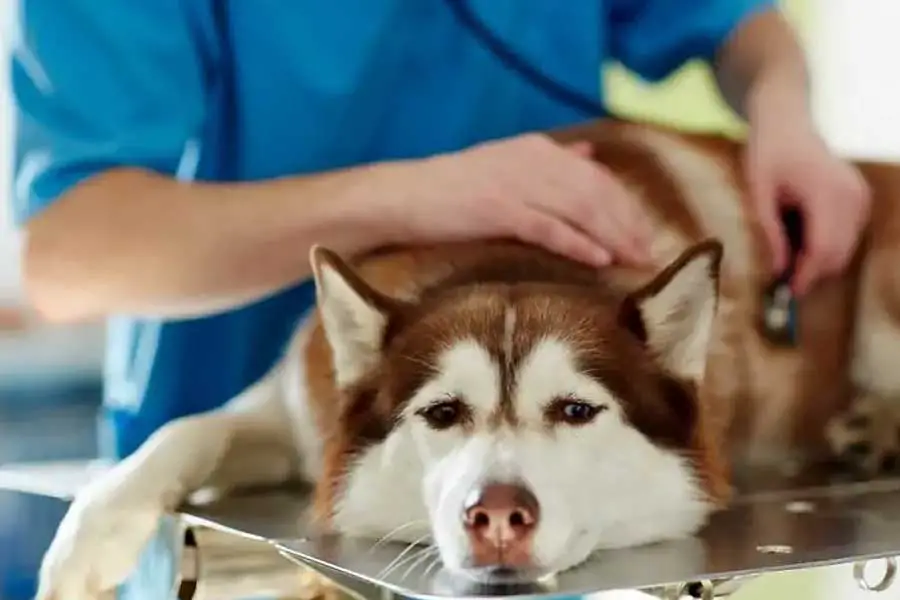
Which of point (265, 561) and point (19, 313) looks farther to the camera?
point (19, 313)

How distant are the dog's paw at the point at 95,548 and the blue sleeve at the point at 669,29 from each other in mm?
640

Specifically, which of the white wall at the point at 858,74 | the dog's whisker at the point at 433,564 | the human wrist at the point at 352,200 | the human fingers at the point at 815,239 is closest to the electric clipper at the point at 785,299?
the human fingers at the point at 815,239

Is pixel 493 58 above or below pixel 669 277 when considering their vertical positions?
above

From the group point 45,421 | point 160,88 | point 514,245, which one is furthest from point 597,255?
point 45,421

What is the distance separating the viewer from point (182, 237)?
0.85 meters

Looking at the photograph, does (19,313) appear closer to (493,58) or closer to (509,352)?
(493,58)

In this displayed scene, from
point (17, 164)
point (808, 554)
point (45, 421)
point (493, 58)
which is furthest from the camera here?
point (45, 421)

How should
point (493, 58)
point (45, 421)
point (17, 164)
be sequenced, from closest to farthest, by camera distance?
point (17, 164), point (493, 58), point (45, 421)

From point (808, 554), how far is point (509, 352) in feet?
0.62

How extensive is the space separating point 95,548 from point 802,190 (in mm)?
542

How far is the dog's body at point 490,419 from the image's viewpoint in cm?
67

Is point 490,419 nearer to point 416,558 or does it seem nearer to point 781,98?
point 416,558

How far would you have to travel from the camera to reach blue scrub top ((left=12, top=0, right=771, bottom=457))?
90 centimetres

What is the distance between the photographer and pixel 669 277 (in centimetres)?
73
